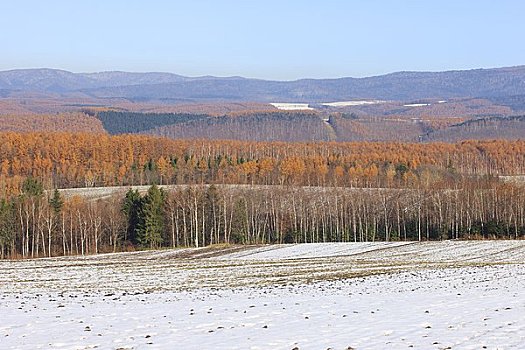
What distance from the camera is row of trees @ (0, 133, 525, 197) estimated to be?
133 meters

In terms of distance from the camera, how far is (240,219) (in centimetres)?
9206

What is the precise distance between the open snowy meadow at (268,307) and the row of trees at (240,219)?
125 ft

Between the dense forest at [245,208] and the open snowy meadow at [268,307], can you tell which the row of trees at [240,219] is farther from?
the open snowy meadow at [268,307]

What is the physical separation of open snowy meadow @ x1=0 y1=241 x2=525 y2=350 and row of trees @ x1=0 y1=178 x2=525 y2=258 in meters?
38.1

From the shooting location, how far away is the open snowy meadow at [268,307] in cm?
1802

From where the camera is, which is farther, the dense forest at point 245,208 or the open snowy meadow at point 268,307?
the dense forest at point 245,208

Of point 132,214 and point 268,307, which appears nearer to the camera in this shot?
point 268,307

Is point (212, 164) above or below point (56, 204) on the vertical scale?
above

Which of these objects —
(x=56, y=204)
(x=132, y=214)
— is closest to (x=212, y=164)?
(x=56, y=204)

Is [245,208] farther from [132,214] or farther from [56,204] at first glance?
[56,204]

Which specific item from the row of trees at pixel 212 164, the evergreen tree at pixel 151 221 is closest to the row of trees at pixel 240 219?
the evergreen tree at pixel 151 221

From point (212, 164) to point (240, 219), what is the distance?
54685 mm

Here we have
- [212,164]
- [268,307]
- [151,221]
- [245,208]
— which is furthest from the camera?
[212,164]

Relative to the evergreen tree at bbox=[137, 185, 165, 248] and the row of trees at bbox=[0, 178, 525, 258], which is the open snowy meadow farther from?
the row of trees at bbox=[0, 178, 525, 258]
